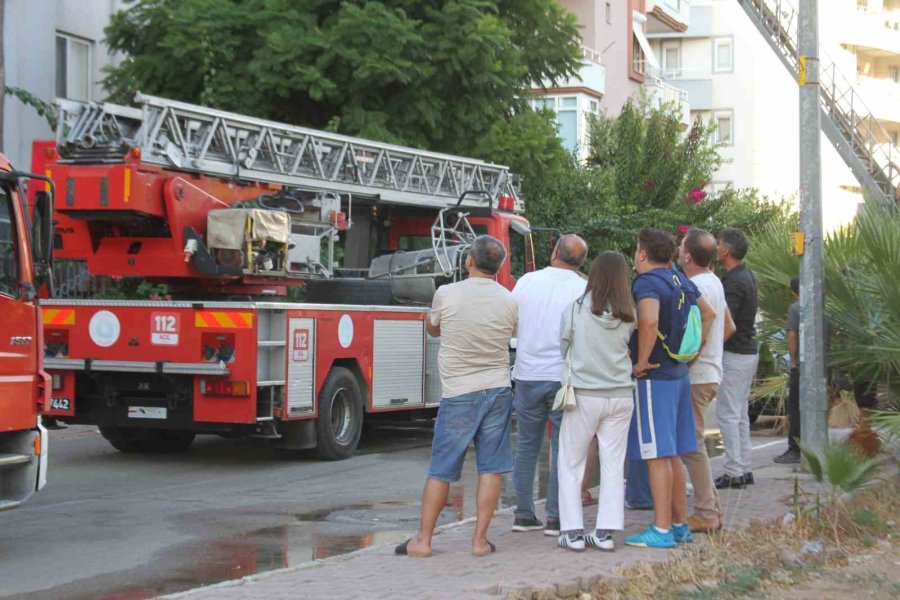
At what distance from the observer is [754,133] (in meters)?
53.2

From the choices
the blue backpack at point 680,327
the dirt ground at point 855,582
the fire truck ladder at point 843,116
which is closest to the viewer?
the dirt ground at point 855,582

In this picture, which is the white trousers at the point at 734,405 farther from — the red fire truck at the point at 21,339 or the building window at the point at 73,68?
the building window at the point at 73,68

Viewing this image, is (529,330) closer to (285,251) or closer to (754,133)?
(285,251)

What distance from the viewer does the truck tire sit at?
43.0 ft

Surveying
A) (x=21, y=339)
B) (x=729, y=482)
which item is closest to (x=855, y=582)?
(x=729, y=482)

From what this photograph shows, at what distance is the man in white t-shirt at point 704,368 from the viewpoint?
333 inches

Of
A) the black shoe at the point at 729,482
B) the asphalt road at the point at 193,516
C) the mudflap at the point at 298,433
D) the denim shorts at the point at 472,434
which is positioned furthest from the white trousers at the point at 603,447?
the mudflap at the point at 298,433

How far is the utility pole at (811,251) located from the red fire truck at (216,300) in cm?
470

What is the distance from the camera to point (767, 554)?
7801 millimetres

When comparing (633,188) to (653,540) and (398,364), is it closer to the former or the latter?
(398,364)

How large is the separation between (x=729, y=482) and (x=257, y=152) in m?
6.31

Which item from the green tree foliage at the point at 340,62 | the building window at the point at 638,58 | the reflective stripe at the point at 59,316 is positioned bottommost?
the reflective stripe at the point at 59,316

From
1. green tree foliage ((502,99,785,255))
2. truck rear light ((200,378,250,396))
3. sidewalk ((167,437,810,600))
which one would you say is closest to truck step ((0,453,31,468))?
sidewalk ((167,437,810,600))

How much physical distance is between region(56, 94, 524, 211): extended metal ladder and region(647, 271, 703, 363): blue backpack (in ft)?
20.5
